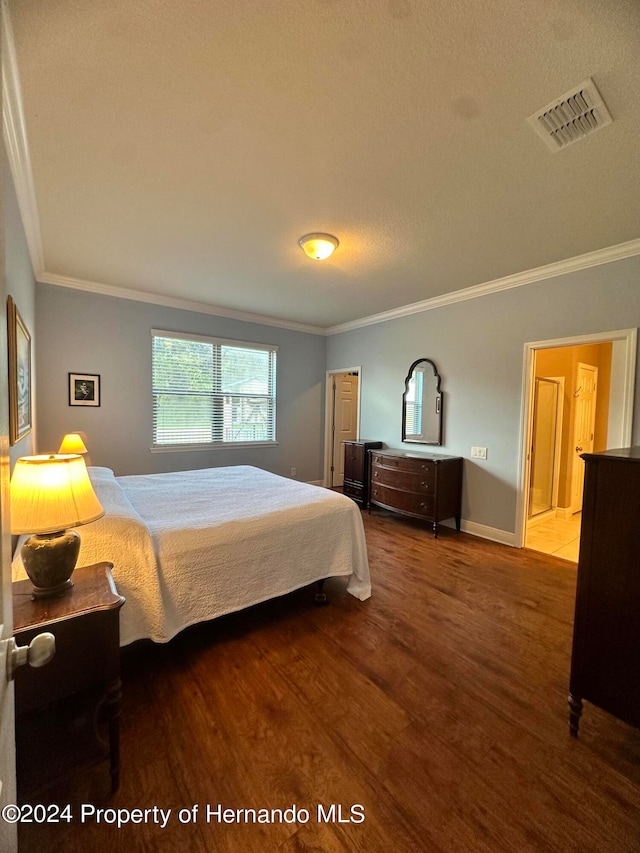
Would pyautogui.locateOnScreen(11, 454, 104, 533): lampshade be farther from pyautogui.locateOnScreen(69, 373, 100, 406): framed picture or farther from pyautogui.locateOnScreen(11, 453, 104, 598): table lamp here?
pyautogui.locateOnScreen(69, 373, 100, 406): framed picture

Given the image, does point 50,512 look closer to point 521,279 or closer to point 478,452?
point 478,452

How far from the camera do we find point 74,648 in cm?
124

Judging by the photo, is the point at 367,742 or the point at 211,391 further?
the point at 211,391

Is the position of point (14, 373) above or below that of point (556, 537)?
above

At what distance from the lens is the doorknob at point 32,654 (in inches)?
Result: 24.3

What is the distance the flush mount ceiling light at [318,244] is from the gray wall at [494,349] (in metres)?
2.01

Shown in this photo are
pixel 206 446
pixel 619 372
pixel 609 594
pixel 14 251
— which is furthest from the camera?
pixel 206 446

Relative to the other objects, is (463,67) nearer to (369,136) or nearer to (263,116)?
(369,136)

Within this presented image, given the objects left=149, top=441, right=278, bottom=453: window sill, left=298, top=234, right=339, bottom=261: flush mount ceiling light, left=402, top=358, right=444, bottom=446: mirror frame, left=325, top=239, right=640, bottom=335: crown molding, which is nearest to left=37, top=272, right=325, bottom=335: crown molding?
left=325, top=239, right=640, bottom=335: crown molding

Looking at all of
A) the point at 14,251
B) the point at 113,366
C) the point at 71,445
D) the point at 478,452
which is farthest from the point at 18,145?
the point at 478,452

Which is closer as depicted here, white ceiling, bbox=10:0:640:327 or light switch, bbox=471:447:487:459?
white ceiling, bbox=10:0:640:327

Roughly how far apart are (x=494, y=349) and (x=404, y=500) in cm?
196

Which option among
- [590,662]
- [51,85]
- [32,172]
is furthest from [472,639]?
[32,172]

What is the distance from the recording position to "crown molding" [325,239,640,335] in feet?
9.51
